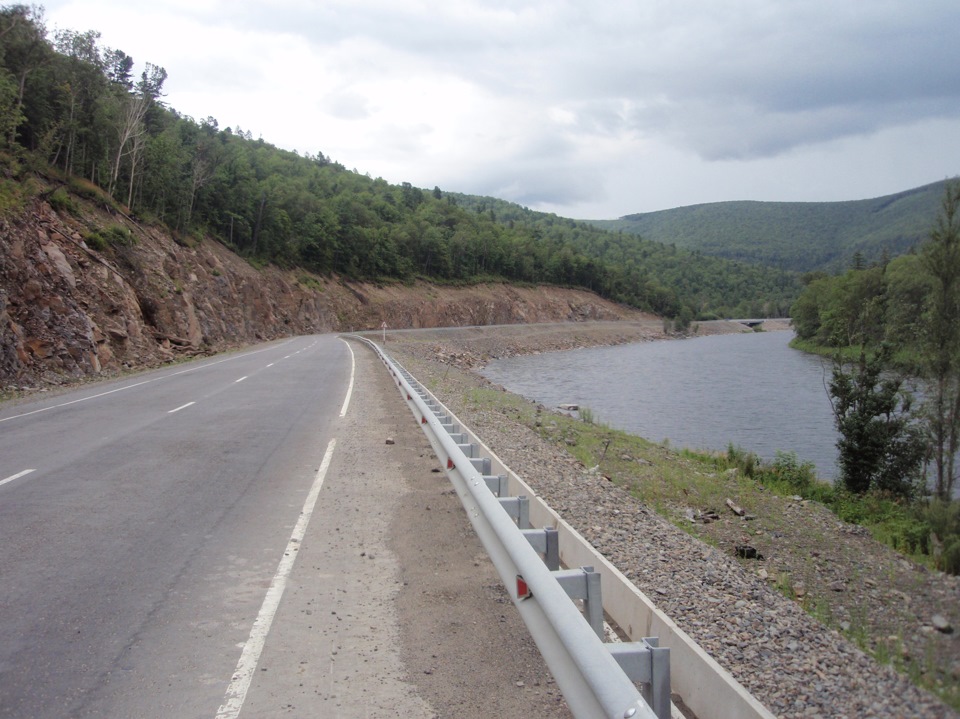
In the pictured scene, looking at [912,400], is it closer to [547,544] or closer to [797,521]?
[797,521]

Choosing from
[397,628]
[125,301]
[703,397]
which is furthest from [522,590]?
[703,397]

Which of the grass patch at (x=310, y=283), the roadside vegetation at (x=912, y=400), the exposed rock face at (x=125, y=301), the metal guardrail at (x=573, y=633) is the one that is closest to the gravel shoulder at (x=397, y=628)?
the metal guardrail at (x=573, y=633)

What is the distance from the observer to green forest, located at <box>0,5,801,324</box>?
42.0 m

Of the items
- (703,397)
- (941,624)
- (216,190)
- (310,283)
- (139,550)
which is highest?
(216,190)

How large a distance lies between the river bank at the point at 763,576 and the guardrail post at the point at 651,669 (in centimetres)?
81

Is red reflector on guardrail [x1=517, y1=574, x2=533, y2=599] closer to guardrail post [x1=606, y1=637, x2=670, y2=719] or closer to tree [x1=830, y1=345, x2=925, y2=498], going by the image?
guardrail post [x1=606, y1=637, x2=670, y2=719]

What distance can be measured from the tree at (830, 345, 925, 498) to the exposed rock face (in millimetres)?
22311

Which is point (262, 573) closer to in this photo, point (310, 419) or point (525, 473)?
point (525, 473)

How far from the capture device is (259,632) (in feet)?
14.4

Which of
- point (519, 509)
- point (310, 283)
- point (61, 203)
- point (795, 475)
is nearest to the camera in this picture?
point (519, 509)

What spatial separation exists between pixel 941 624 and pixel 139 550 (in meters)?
6.64

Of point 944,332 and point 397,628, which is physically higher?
point 944,332

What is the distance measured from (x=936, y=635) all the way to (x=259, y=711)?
16.4ft

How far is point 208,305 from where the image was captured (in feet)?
156
